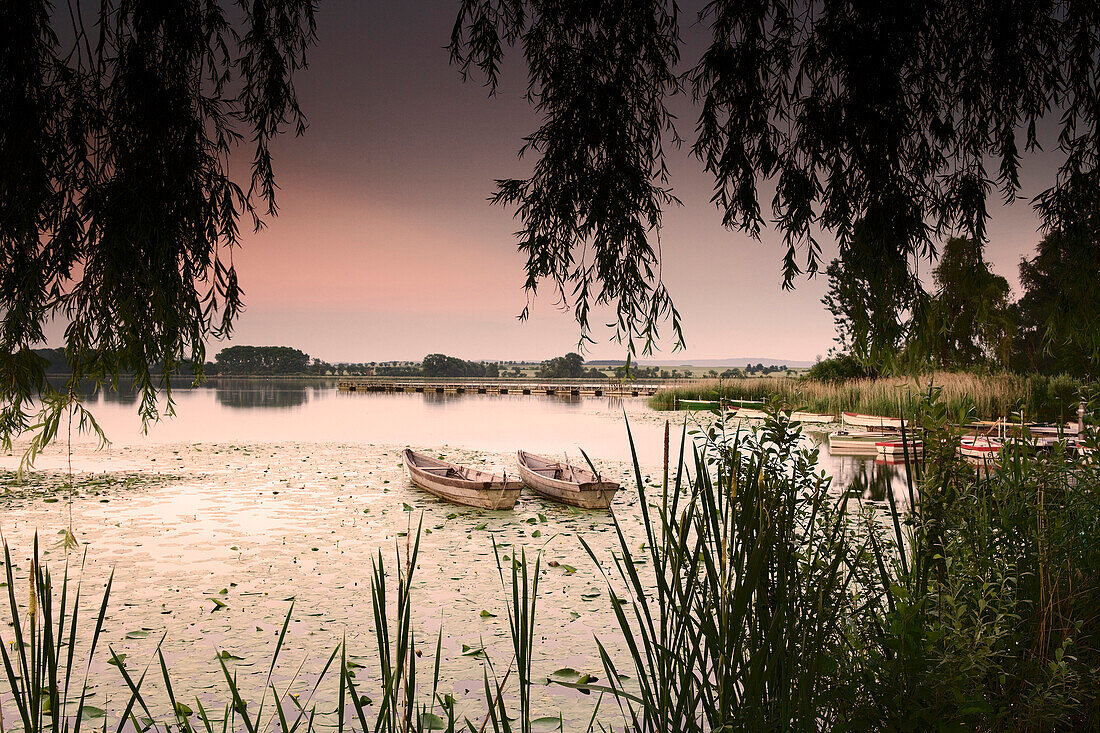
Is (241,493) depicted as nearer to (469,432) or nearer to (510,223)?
(510,223)

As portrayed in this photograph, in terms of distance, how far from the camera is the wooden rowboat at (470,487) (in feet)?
32.1

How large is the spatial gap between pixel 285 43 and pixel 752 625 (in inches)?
95.4

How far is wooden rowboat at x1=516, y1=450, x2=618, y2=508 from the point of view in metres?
9.91

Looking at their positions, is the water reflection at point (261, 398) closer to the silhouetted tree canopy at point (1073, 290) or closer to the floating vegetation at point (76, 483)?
the floating vegetation at point (76, 483)

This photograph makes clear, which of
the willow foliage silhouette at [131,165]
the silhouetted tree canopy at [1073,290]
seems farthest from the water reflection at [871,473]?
the willow foliage silhouette at [131,165]

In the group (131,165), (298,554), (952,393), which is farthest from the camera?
(952,393)

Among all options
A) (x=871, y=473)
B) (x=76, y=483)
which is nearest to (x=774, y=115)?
(x=871, y=473)

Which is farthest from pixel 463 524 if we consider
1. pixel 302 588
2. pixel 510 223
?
pixel 510 223

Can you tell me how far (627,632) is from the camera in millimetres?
1610

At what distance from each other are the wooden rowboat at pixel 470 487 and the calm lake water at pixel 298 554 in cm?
21

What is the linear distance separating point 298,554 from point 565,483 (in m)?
3.86

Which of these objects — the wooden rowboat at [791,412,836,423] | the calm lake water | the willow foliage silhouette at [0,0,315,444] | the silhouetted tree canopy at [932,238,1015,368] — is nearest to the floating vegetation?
the calm lake water

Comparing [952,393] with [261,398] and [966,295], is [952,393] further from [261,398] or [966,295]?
[261,398]

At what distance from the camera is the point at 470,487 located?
9930 millimetres
